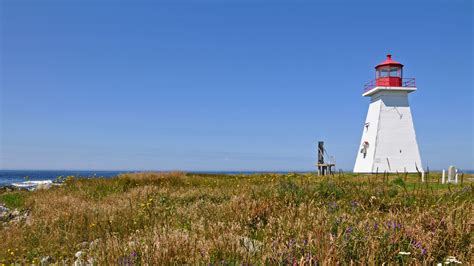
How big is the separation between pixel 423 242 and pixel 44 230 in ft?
21.4

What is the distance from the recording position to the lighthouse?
1233 inches

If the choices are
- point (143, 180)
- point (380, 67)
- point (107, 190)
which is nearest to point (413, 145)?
point (380, 67)

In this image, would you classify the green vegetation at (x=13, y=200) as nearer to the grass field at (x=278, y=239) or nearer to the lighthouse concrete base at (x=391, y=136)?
the grass field at (x=278, y=239)

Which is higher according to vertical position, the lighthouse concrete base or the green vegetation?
the lighthouse concrete base

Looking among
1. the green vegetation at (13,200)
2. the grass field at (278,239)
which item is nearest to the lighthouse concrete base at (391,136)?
the green vegetation at (13,200)

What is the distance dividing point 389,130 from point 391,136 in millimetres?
559

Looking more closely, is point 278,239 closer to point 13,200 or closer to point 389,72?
point 13,200

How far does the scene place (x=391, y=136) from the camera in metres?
31.8

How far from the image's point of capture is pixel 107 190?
14.0 meters

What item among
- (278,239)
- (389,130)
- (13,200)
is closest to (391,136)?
(389,130)

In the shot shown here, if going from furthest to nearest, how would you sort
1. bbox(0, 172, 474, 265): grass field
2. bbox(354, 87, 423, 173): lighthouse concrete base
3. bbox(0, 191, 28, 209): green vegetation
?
1. bbox(354, 87, 423, 173): lighthouse concrete base
2. bbox(0, 191, 28, 209): green vegetation
3. bbox(0, 172, 474, 265): grass field

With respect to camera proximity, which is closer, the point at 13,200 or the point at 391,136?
the point at 13,200

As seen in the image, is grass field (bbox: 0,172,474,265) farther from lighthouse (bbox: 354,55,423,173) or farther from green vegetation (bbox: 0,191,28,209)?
lighthouse (bbox: 354,55,423,173)

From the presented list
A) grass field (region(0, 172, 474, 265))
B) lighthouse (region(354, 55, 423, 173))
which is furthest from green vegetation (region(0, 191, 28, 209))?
lighthouse (region(354, 55, 423, 173))
